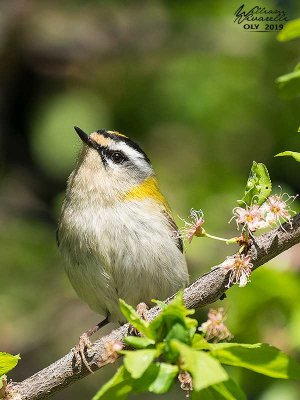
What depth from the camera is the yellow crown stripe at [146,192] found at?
16.5 ft

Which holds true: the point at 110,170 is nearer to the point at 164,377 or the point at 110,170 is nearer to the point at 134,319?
the point at 134,319

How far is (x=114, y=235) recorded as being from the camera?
4688 mm

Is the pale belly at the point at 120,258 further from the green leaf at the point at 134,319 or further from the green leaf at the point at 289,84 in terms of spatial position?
the green leaf at the point at 289,84

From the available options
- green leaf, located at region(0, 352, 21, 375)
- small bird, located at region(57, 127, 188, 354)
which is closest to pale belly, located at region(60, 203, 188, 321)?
small bird, located at region(57, 127, 188, 354)

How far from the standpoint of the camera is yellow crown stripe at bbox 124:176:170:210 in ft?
16.5

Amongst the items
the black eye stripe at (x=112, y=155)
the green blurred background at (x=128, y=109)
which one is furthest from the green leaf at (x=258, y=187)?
the green blurred background at (x=128, y=109)

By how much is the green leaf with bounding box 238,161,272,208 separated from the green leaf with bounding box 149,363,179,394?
74 centimetres

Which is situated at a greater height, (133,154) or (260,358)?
(133,154)

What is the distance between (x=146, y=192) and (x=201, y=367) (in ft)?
10.5

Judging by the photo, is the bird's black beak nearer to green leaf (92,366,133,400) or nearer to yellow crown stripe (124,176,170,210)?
yellow crown stripe (124,176,170,210)

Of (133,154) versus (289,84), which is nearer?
(289,84)

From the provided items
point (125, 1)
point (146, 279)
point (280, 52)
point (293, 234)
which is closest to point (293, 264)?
point (146, 279)

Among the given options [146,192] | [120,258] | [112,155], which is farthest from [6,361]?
[112,155]

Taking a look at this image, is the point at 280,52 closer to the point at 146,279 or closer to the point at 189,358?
the point at 146,279
